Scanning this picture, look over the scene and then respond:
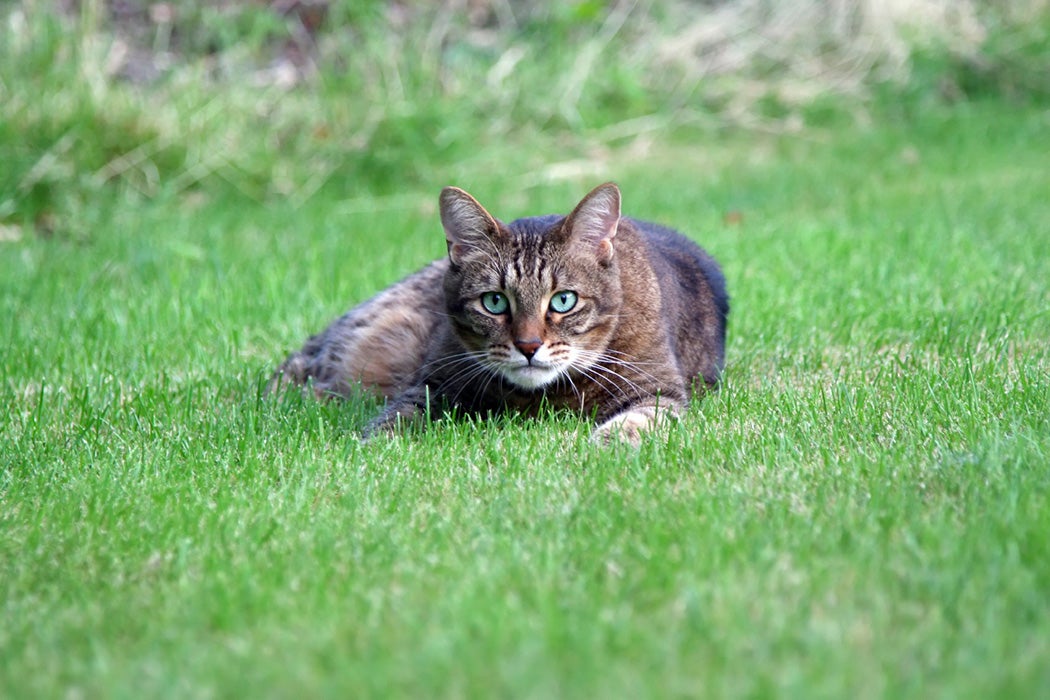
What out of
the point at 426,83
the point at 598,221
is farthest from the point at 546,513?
the point at 426,83

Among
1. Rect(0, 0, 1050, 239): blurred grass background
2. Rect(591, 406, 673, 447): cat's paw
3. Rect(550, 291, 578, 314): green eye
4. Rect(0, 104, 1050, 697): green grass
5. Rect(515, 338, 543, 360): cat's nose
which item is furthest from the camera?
Rect(0, 0, 1050, 239): blurred grass background

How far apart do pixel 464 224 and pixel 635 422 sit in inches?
36.0

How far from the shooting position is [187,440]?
357 cm

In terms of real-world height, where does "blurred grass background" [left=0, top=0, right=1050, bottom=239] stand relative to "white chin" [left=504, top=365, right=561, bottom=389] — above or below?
above

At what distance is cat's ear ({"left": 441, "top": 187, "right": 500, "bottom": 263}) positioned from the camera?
3.81m

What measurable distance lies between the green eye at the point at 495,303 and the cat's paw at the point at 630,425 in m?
0.50

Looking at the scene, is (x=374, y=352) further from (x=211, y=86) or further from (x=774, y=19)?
(x=774, y=19)

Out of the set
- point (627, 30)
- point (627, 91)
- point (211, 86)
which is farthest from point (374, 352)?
point (627, 30)

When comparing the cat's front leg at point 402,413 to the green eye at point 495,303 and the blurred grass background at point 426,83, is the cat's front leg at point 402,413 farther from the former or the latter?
the blurred grass background at point 426,83

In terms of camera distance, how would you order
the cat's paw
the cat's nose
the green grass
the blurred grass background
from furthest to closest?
the blurred grass background < the cat's nose < the cat's paw < the green grass

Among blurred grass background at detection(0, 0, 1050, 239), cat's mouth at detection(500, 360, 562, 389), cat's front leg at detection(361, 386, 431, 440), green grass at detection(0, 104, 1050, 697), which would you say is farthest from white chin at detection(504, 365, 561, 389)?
blurred grass background at detection(0, 0, 1050, 239)

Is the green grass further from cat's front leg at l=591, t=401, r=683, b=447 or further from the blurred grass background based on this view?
the blurred grass background

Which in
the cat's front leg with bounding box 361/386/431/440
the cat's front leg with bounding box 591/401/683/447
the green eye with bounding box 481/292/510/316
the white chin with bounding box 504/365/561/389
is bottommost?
the cat's front leg with bounding box 361/386/431/440

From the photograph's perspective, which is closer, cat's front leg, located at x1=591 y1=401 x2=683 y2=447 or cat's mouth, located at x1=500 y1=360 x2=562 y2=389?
cat's front leg, located at x1=591 y1=401 x2=683 y2=447
